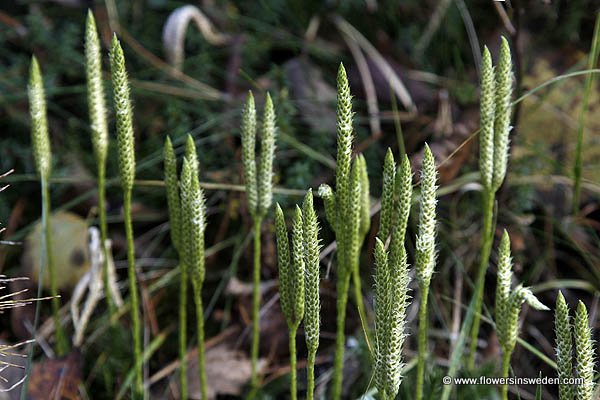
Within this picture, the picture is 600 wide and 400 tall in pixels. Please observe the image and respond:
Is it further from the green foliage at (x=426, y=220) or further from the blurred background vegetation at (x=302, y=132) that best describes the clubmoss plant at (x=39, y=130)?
the green foliage at (x=426, y=220)

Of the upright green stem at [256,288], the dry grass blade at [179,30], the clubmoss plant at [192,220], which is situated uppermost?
the dry grass blade at [179,30]

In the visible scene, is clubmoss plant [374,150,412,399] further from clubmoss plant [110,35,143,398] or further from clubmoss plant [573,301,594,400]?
clubmoss plant [110,35,143,398]

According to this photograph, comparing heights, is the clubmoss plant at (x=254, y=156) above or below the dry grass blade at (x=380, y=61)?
below

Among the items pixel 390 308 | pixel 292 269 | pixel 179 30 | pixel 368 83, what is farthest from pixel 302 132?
pixel 390 308

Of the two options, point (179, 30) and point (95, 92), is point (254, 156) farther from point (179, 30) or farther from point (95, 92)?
point (179, 30)

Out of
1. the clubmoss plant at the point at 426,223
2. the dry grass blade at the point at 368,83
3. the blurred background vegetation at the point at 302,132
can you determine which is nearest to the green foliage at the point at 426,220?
the clubmoss plant at the point at 426,223

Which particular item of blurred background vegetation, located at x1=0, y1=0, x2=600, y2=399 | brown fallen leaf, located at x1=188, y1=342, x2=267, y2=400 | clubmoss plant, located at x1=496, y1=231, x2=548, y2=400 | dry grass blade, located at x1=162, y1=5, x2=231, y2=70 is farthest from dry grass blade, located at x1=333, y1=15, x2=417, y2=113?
clubmoss plant, located at x1=496, y1=231, x2=548, y2=400

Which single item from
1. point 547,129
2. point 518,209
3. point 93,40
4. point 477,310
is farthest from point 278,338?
point 547,129
